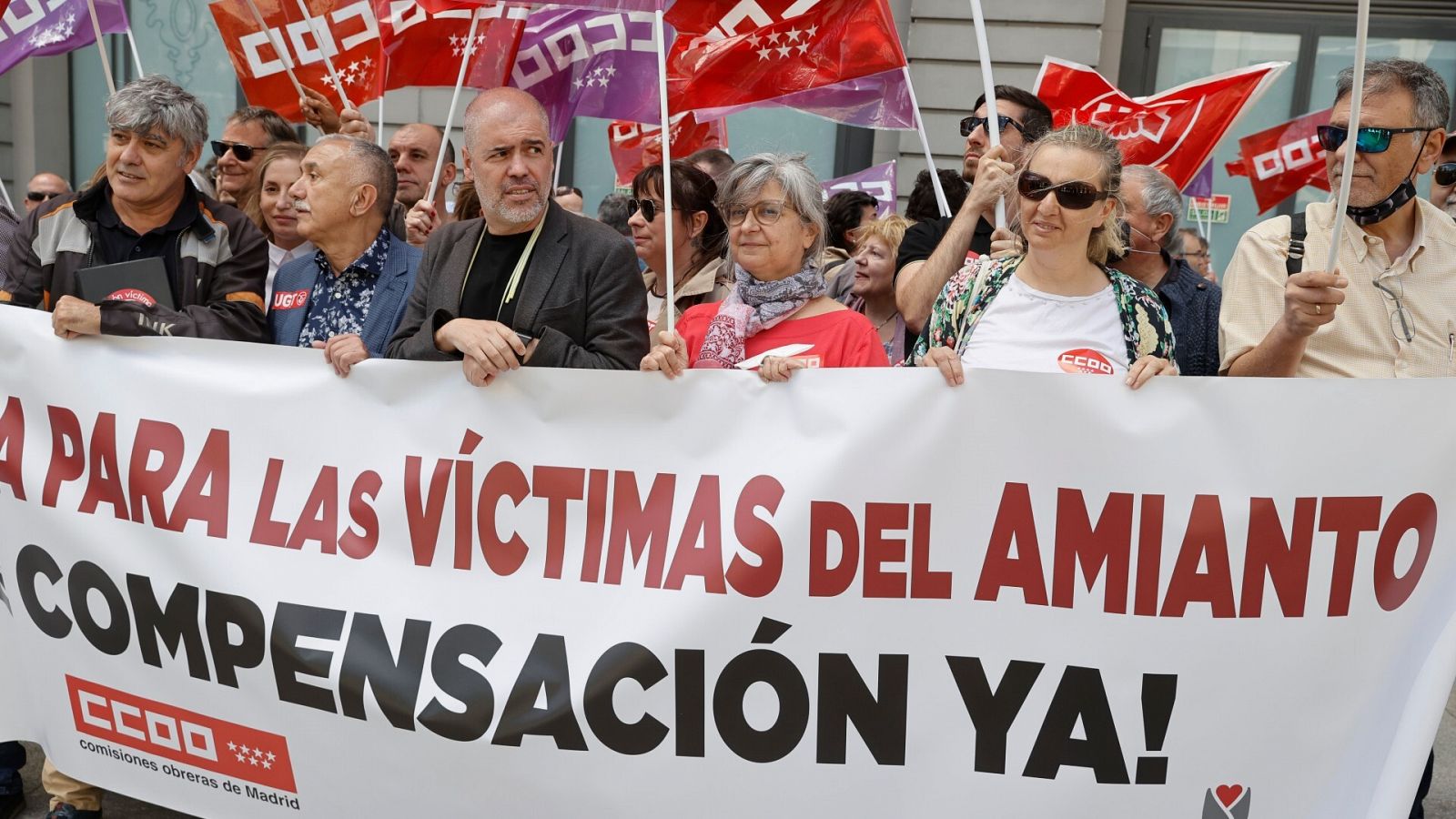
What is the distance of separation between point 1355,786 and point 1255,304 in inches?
45.0

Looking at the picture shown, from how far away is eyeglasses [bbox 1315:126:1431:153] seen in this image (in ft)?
10.6

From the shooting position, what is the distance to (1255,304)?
331 cm

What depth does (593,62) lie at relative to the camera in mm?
5348

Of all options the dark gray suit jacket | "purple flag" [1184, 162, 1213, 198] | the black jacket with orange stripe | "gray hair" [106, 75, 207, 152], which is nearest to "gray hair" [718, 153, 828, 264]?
the dark gray suit jacket

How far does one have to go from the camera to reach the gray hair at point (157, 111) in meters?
3.67

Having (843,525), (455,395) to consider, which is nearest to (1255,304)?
(843,525)

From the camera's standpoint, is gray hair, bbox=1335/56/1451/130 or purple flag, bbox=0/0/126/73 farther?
purple flag, bbox=0/0/126/73

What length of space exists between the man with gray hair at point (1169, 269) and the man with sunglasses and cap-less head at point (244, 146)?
324 cm

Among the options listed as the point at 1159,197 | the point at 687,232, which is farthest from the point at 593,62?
the point at 1159,197

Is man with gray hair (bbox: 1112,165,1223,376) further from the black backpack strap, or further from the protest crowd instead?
the black backpack strap

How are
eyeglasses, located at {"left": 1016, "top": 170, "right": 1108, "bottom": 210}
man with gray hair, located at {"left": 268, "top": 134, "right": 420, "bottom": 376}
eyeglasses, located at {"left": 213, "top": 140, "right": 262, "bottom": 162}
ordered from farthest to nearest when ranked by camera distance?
1. eyeglasses, located at {"left": 213, "top": 140, "right": 262, "bottom": 162}
2. man with gray hair, located at {"left": 268, "top": 134, "right": 420, "bottom": 376}
3. eyeglasses, located at {"left": 1016, "top": 170, "right": 1108, "bottom": 210}

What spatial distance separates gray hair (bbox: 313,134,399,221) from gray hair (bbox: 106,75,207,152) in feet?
1.14

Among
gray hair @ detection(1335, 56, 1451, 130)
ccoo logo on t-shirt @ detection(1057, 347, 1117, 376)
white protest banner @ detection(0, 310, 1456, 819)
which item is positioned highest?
gray hair @ detection(1335, 56, 1451, 130)

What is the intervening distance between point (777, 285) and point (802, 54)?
1.04 meters
